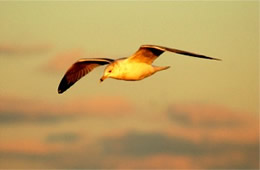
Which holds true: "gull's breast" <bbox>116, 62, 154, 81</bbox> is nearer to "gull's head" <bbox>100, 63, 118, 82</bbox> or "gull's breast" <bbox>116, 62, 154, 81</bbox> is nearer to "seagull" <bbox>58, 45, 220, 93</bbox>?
"seagull" <bbox>58, 45, 220, 93</bbox>

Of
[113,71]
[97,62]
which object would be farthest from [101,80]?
[97,62]

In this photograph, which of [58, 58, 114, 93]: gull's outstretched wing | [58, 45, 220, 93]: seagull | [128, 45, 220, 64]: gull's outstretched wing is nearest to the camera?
[128, 45, 220, 64]: gull's outstretched wing

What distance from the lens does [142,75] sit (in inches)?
703

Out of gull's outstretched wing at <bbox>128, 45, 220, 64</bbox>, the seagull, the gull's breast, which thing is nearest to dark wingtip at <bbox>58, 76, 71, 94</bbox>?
the seagull

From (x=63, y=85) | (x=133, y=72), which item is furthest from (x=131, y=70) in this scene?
(x=63, y=85)

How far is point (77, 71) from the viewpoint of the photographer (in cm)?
2058

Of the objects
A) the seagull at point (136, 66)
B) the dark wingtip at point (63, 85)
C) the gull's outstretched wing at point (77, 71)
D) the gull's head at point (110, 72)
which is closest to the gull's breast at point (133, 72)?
the seagull at point (136, 66)

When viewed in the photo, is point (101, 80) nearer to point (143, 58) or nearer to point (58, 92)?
point (143, 58)

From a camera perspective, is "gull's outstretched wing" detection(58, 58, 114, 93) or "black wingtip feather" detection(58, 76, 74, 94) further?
"black wingtip feather" detection(58, 76, 74, 94)

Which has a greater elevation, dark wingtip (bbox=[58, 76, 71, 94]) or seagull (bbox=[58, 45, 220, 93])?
dark wingtip (bbox=[58, 76, 71, 94])

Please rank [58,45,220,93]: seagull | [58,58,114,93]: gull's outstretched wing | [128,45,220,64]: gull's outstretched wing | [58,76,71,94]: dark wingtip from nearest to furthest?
[128,45,220,64]: gull's outstretched wing < [58,45,220,93]: seagull < [58,58,114,93]: gull's outstretched wing < [58,76,71,94]: dark wingtip

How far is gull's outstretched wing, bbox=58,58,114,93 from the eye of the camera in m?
20.1

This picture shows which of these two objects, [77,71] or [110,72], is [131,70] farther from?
[77,71]

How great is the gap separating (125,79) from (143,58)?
0.61 meters
